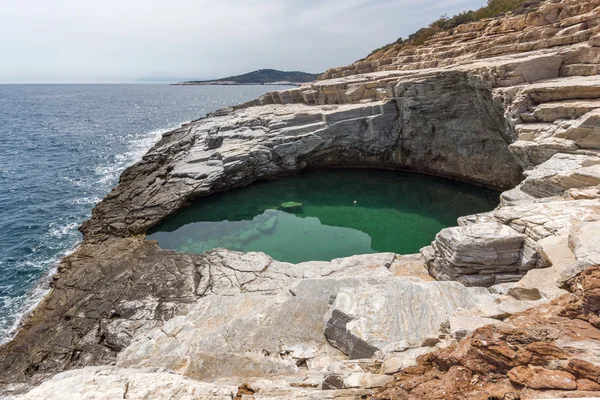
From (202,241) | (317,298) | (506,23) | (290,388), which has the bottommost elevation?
(202,241)

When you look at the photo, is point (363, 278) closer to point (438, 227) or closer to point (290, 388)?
A: point (290, 388)

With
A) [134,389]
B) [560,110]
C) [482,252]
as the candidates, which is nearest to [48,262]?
[134,389]

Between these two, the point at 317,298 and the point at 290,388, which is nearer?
the point at 290,388

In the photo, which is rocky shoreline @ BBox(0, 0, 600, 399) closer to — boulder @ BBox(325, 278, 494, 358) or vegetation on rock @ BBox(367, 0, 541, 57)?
boulder @ BBox(325, 278, 494, 358)

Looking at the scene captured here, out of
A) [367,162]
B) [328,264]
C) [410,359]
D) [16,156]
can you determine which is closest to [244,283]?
[328,264]

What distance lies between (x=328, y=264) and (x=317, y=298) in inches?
201

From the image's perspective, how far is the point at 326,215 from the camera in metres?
25.9

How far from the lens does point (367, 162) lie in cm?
3406

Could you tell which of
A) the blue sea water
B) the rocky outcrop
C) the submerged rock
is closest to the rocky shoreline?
the rocky outcrop

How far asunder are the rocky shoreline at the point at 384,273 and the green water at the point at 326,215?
1740 millimetres

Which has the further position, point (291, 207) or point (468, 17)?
point (468, 17)

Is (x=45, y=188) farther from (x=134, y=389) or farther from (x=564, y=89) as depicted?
(x=564, y=89)

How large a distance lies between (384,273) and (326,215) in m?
13.4

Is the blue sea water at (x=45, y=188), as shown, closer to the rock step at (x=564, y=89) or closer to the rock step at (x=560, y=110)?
the rock step at (x=560, y=110)
